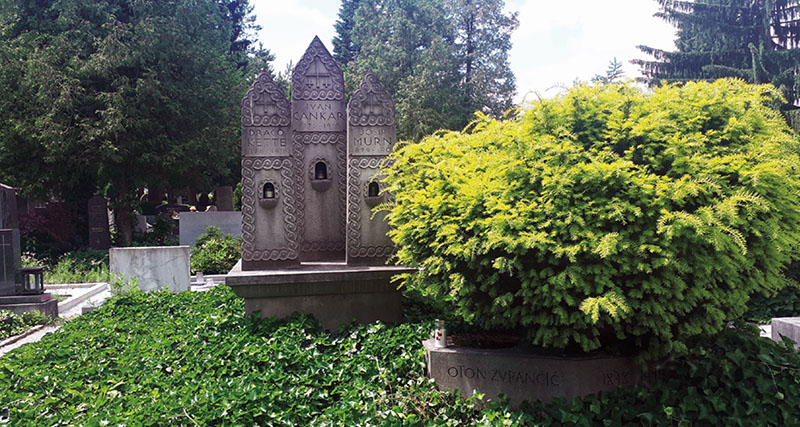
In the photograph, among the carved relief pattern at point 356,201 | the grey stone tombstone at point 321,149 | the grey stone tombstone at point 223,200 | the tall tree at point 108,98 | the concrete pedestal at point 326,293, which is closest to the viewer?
the concrete pedestal at point 326,293

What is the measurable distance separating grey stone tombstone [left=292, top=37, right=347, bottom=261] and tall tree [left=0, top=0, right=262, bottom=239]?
1239cm

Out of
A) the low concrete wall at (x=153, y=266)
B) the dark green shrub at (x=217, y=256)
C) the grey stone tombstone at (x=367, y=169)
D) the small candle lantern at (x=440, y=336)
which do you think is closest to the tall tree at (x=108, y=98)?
the dark green shrub at (x=217, y=256)

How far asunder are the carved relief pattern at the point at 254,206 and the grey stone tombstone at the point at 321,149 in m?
0.86

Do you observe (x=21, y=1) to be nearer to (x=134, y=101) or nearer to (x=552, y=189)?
(x=134, y=101)

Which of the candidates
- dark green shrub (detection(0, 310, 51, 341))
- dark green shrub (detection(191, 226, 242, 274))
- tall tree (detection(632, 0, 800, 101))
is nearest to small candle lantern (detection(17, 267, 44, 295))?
dark green shrub (detection(0, 310, 51, 341))

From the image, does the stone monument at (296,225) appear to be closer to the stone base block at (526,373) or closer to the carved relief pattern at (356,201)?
the carved relief pattern at (356,201)

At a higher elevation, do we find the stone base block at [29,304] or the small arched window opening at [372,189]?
the small arched window opening at [372,189]

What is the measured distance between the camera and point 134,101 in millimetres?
17766

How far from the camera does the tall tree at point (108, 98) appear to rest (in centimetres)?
1711

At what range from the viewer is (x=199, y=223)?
1788 centimetres

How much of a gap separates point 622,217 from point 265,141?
450 cm

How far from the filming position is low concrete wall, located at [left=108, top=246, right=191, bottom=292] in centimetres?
1020

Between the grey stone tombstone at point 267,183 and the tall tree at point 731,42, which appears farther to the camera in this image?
the tall tree at point 731,42

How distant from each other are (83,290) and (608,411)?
1369cm
